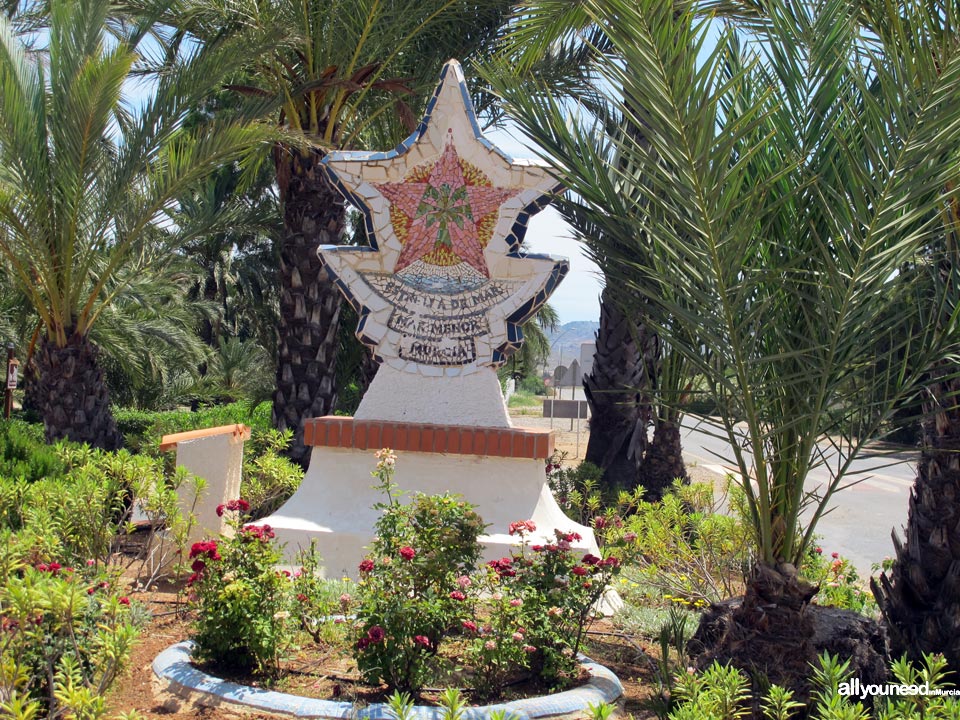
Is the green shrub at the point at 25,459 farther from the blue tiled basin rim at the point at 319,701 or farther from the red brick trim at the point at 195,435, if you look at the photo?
the blue tiled basin rim at the point at 319,701

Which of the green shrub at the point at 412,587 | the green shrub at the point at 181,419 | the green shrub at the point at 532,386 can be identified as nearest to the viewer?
the green shrub at the point at 412,587

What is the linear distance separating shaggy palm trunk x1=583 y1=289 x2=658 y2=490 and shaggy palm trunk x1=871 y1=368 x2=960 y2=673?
5819 millimetres

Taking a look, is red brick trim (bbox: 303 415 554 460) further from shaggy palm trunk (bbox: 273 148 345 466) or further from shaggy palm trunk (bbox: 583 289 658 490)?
shaggy palm trunk (bbox: 583 289 658 490)

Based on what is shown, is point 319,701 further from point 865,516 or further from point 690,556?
point 865,516

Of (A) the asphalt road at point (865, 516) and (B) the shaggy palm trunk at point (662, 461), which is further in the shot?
(B) the shaggy palm trunk at point (662, 461)

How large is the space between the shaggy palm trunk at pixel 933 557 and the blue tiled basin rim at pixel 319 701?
1684 millimetres

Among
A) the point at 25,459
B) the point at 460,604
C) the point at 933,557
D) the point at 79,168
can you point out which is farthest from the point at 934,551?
the point at 79,168

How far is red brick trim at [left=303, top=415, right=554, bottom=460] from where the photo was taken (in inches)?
248

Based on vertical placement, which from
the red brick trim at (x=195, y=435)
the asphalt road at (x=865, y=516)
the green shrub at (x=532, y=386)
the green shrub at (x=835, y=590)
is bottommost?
Result: the asphalt road at (x=865, y=516)

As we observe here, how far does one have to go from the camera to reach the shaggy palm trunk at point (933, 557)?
15.4 feet

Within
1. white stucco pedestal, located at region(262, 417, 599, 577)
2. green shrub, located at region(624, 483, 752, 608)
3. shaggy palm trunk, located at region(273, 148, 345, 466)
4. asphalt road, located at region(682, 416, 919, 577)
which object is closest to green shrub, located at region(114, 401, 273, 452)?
shaggy palm trunk, located at region(273, 148, 345, 466)

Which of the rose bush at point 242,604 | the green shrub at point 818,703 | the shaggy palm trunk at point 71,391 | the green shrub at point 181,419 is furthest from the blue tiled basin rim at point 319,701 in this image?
the green shrub at point 181,419

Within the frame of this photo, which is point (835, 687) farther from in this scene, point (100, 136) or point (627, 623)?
point (100, 136)

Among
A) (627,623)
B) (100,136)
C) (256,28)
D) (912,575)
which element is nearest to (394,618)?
(627,623)
